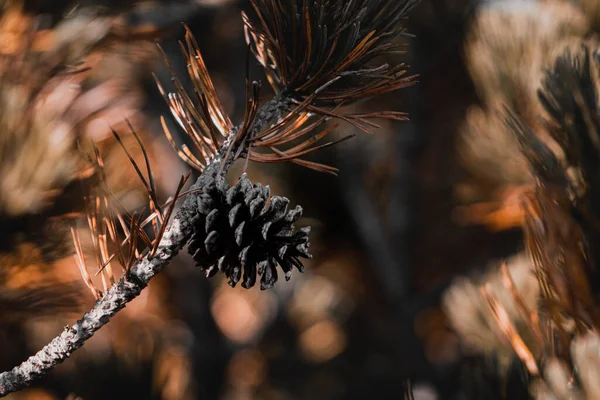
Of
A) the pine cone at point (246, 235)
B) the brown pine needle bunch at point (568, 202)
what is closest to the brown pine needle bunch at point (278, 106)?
the pine cone at point (246, 235)

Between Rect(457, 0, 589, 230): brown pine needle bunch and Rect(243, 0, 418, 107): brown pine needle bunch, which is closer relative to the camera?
Rect(243, 0, 418, 107): brown pine needle bunch

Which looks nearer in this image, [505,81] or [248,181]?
[248,181]

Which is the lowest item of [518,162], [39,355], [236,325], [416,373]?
[236,325]

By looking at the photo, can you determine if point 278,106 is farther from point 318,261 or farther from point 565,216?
Answer: point 318,261

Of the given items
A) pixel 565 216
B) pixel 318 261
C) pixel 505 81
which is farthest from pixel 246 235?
pixel 318 261

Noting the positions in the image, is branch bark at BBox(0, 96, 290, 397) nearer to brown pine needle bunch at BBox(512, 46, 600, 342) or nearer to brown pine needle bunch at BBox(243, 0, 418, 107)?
brown pine needle bunch at BBox(243, 0, 418, 107)

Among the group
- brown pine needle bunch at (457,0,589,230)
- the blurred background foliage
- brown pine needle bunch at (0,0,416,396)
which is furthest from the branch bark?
brown pine needle bunch at (457,0,589,230)

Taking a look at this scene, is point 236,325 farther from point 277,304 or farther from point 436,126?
point 436,126

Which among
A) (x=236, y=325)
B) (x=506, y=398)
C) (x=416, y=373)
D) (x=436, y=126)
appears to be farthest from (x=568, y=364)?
(x=236, y=325)
